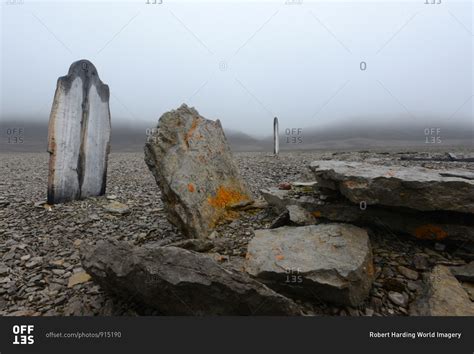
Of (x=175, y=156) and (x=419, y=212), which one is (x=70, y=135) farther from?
(x=419, y=212)

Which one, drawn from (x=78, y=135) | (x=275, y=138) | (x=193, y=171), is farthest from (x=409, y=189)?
(x=275, y=138)

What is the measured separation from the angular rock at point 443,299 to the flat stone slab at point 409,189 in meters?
1.03

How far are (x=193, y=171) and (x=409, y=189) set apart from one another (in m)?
4.01

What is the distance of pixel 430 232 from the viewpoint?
512cm

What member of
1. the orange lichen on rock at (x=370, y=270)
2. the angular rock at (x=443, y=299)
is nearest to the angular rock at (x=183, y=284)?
the orange lichen on rock at (x=370, y=270)

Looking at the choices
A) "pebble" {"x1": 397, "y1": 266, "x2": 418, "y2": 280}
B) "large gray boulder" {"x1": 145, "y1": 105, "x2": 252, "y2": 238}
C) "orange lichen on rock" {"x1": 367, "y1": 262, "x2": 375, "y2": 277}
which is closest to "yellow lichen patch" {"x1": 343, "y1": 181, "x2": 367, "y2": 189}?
"orange lichen on rock" {"x1": 367, "y1": 262, "x2": 375, "y2": 277}

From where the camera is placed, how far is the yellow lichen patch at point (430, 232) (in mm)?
5035

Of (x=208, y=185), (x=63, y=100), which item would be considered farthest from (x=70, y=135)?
(x=208, y=185)

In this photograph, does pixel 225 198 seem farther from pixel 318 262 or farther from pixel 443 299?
pixel 443 299

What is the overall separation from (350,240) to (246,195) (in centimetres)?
311

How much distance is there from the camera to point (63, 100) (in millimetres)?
8320

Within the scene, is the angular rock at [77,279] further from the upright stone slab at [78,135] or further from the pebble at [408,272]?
the pebble at [408,272]

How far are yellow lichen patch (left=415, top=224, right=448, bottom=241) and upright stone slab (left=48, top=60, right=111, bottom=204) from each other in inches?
315

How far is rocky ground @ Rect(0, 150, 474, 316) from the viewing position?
4.39 metres
